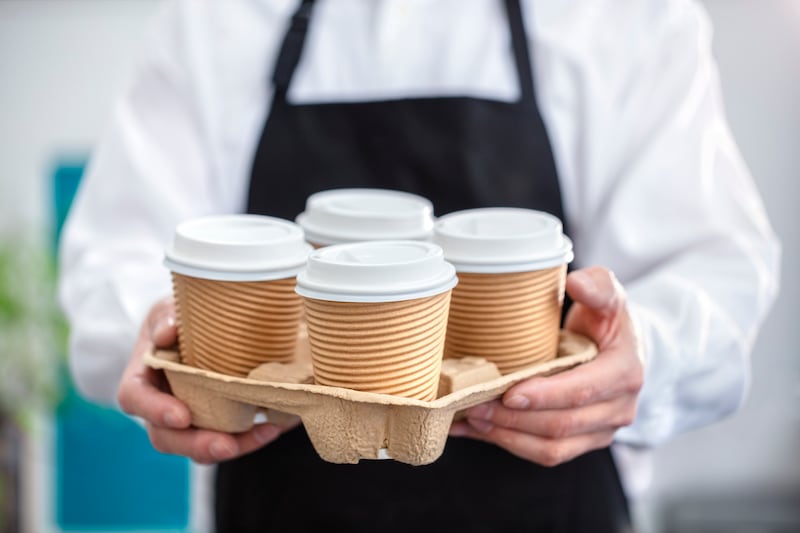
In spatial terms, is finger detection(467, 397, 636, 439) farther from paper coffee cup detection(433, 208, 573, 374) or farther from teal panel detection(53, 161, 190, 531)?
teal panel detection(53, 161, 190, 531)

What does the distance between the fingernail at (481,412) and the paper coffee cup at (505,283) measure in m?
0.04

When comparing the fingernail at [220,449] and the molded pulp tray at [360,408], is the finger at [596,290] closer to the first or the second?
the molded pulp tray at [360,408]

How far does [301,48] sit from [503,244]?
588mm

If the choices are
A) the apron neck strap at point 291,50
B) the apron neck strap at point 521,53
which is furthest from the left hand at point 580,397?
the apron neck strap at point 291,50

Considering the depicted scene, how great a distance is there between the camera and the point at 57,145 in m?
2.80

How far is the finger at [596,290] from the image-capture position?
0.89 m

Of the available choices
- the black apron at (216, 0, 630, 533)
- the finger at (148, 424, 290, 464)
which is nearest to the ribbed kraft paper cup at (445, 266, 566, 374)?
the finger at (148, 424, 290, 464)

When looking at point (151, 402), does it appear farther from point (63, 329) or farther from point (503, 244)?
point (63, 329)

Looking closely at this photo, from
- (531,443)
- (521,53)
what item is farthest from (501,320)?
(521,53)

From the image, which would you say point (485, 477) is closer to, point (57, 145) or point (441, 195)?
point (441, 195)

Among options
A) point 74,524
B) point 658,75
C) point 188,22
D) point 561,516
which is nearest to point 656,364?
point 561,516

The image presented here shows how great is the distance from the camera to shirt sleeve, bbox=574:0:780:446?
112cm

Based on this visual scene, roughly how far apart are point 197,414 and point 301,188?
45 centimetres

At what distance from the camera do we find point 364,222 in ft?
2.95
